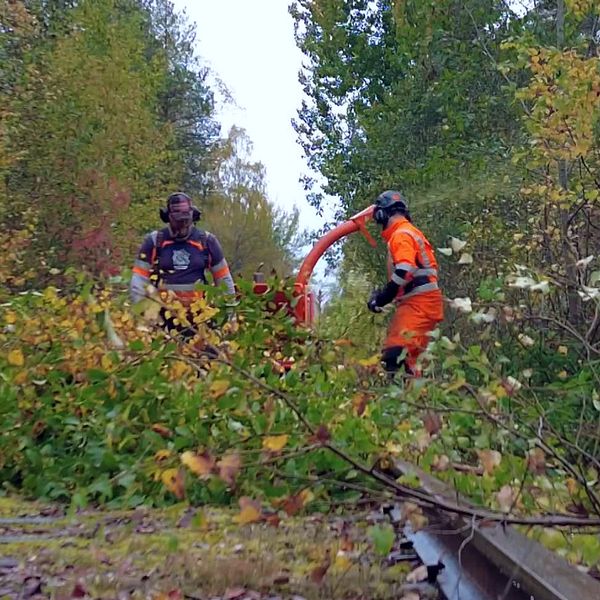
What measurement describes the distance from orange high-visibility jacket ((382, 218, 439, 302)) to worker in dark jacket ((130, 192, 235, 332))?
1.44 m

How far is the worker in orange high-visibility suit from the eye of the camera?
9.59 m

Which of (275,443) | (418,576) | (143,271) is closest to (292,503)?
(275,443)

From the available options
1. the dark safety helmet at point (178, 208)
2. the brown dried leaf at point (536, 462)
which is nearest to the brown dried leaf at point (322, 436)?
the brown dried leaf at point (536, 462)

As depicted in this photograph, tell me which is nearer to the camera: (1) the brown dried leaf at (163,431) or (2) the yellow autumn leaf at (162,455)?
(2) the yellow autumn leaf at (162,455)

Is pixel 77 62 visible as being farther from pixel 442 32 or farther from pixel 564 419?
pixel 564 419

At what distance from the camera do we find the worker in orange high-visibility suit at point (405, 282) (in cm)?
959

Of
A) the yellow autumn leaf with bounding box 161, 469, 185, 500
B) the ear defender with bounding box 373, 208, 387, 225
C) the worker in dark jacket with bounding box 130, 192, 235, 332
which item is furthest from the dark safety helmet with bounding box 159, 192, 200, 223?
the yellow autumn leaf with bounding box 161, 469, 185, 500

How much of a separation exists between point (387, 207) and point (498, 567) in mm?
6924

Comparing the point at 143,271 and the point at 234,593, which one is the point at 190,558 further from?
the point at 143,271

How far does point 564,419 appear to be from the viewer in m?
5.92

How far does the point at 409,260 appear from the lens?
9.59 metres

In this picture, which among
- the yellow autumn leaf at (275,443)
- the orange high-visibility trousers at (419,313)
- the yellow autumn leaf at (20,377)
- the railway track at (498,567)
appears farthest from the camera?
the orange high-visibility trousers at (419,313)

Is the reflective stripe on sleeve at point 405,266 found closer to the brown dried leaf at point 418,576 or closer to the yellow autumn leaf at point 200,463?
the brown dried leaf at point 418,576

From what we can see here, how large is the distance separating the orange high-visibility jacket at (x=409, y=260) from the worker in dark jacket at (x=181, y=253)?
4.71 feet
